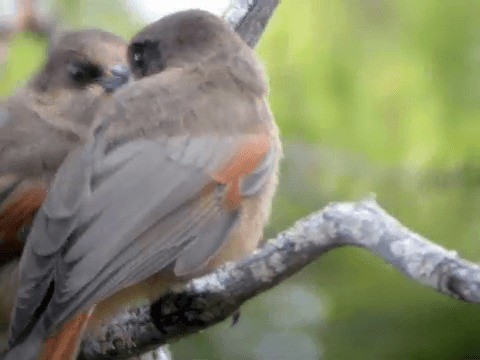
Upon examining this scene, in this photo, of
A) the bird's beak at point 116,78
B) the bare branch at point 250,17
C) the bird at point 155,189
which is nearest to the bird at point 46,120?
the bird's beak at point 116,78

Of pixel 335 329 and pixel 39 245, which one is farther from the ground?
pixel 39 245

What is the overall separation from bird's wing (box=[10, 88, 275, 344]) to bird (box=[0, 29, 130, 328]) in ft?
0.41

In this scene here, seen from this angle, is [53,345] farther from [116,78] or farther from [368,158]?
[368,158]

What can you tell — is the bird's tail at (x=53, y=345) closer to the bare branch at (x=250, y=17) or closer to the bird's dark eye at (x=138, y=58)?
the bird's dark eye at (x=138, y=58)

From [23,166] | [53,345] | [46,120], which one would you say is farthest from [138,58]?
[53,345]

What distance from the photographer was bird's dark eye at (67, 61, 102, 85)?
3846mm

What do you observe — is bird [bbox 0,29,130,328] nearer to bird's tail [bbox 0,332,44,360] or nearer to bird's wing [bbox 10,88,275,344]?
bird's wing [bbox 10,88,275,344]

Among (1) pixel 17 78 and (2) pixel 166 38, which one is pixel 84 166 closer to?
(2) pixel 166 38

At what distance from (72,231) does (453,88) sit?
3.76 feet

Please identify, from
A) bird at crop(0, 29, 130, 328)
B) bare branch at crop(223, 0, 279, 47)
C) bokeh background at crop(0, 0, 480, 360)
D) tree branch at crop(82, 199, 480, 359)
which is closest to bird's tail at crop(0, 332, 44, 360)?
tree branch at crop(82, 199, 480, 359)

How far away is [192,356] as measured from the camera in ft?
13.2

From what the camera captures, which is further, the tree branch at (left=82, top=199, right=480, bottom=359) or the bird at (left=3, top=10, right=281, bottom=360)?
the bird at (left=3, top=10, right=281, bottom=360)

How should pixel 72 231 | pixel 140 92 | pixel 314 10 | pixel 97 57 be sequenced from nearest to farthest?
pixel 72 231 → pixel 140 92 → pixel 97 57 → pixel 314 10

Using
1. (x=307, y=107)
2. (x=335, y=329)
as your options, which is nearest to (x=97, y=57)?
(x=307, y=107)
